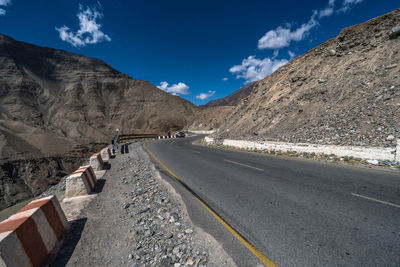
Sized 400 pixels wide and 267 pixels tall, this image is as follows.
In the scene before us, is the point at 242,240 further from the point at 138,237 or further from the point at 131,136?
the point at 131,136

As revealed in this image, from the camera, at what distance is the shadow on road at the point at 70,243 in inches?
104

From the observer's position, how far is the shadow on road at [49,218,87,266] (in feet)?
8.68

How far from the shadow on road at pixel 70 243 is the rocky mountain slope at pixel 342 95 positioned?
1336 centimetres

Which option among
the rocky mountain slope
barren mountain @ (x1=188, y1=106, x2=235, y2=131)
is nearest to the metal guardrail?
the rocky mountain slope

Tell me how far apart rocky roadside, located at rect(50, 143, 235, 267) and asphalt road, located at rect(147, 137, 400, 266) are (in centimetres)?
34

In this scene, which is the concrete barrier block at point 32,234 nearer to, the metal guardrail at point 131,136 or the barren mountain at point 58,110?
the barren mountain at point 58,110

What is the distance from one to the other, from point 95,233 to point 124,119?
66181mm

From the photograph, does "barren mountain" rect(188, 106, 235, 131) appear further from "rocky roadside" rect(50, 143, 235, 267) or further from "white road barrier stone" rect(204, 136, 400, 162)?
"rocky roadside" rect(50, 143, 235, 267)

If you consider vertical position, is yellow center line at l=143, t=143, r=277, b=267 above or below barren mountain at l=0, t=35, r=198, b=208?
below

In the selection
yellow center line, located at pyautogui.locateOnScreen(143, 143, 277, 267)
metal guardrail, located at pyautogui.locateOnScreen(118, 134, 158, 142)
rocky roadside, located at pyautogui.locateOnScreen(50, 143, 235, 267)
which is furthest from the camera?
metal guardrail, located at pyautogui.locateOnScreen(118, 134, 158, 142)

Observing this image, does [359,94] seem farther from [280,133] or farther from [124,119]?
[124,119]

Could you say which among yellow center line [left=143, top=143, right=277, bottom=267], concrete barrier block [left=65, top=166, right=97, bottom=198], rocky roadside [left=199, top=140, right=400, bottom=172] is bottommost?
rocky roadside [left=199, top=140, right=400, bottom=172]

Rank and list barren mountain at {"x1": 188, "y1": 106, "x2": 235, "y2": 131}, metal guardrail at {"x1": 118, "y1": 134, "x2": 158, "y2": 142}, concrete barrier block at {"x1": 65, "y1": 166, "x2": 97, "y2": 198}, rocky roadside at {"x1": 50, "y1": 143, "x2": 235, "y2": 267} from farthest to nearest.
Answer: barren mountain at {"x1": 188, "y1": 106, "x2": 235, "y2": 131} → metal guardrail at {"x1": 118, "y1": 134, "x2": 158, "y2": 142} → concrete barrier block at {"x1": 65, "y1": 166, "x2": 97, "y2": 198} → rocky roadside at {"x1": 50, "y1": 143, "x2": 235, "y2": 267}

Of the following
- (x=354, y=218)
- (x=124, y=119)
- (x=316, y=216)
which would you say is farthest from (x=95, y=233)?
(x=124, y=119)
